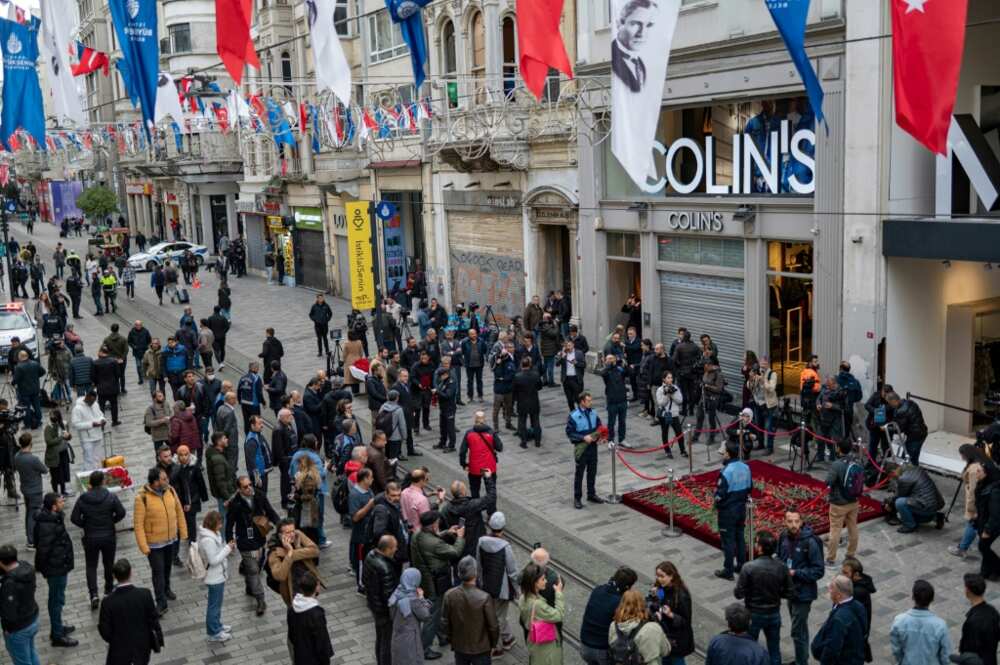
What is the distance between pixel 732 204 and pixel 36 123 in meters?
17.0

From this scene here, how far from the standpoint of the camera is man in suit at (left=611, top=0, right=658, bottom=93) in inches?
462

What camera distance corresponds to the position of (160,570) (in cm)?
1168

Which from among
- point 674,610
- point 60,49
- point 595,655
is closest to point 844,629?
point 674,610

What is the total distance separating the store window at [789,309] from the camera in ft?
62.8

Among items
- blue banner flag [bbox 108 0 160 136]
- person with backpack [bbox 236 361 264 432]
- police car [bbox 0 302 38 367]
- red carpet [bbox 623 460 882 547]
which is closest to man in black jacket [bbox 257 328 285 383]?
person with backpack [bbox 236 361 264 432]

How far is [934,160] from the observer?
16.8 metres

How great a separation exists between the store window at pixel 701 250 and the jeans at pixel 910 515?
25.7ft

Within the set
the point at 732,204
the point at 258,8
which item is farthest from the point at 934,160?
the point at 258,8

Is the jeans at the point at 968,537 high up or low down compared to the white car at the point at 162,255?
down

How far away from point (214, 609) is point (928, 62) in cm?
985

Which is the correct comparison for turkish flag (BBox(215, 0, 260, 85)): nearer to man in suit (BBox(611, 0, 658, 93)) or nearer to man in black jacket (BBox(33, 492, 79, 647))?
man in suit (BBox(611, 0, 658, 93))

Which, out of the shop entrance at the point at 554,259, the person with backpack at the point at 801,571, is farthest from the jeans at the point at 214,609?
the shop entrance at the point at 554,259

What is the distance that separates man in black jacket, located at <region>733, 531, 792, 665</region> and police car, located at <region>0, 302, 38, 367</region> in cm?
2117

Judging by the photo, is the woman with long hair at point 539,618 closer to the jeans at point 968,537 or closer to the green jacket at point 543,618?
the green jacket at point 543,618
